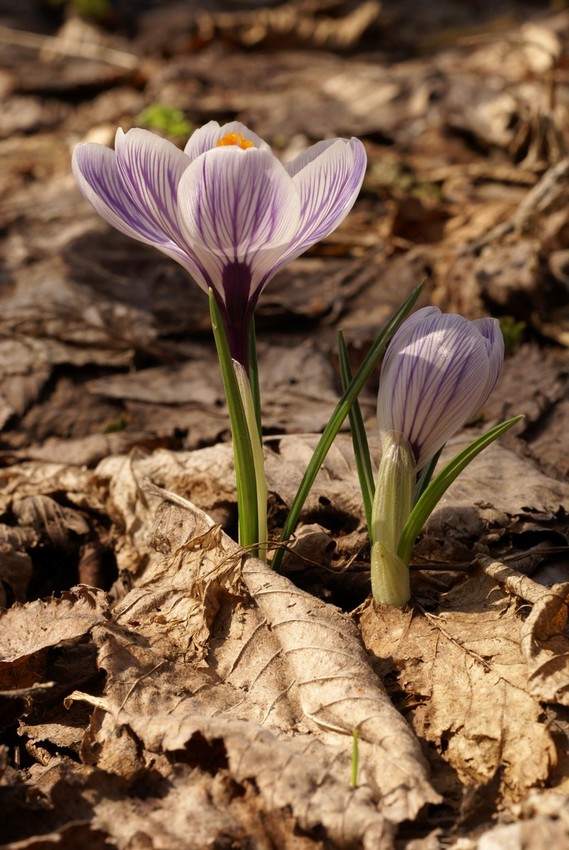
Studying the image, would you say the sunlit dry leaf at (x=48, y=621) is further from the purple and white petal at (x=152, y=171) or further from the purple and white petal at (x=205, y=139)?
the purple and white petal at (x=205, y=139)

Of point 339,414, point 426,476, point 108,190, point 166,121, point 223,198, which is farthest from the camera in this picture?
point 166,121

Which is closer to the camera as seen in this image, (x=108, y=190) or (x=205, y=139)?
(x=108, y=190)

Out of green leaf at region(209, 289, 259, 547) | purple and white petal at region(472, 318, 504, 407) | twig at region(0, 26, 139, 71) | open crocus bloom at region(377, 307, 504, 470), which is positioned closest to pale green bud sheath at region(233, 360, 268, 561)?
green leaf at region(209, 289, 259, 547)

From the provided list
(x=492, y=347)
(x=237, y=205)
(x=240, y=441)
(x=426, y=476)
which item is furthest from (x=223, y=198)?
(x=426, y=476)

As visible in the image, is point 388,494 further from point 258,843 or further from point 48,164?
point 48,164

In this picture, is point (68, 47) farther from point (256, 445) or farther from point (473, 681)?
point (473, 681)

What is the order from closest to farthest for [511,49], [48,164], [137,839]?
1. [137,839]
2. [48,164]
3. [511,49]

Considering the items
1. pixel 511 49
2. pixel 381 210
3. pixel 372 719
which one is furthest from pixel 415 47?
pixel 372 719
